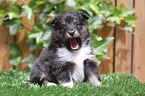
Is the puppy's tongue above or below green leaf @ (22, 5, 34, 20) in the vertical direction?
below

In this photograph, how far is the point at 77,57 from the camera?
2707 mm

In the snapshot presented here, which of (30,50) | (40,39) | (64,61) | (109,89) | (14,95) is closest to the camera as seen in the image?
(14,95)

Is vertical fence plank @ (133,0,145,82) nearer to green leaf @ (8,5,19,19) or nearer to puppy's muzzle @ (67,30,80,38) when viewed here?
puppy's muzzle @ (67,30,80,38)

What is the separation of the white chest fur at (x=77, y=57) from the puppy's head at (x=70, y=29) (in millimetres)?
71

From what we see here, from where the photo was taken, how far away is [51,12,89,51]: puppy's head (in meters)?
2.62

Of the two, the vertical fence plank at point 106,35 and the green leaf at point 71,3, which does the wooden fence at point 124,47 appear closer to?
the vertical fence plank at point 106,35

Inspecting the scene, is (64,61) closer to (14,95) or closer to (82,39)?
(82,39)

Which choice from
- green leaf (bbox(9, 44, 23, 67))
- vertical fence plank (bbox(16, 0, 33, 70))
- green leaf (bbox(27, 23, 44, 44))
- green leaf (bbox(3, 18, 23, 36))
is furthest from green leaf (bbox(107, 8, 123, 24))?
green leaf (bbox(9, 44, 23, 67))

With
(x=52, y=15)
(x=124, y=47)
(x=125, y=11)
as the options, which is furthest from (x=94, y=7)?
(x=124, y=47)

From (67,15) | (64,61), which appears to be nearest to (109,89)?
(64,61)

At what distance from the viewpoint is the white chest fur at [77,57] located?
2688 mm

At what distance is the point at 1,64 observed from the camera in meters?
4.64

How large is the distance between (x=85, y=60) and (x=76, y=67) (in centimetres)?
16

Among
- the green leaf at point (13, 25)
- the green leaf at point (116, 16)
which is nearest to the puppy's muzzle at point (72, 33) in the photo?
the green leaf at point (116, 16)
